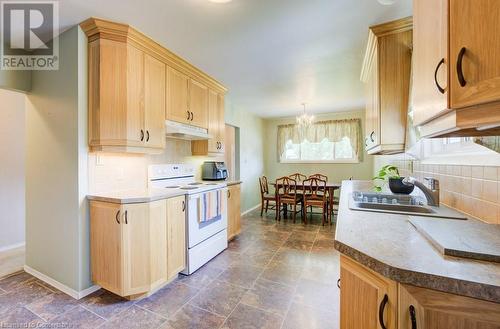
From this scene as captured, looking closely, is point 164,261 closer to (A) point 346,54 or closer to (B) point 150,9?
(B) point 150,9

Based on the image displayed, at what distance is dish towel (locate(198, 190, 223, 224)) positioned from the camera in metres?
2.51

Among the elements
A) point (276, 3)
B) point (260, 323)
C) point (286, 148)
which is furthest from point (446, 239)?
point (286, 148)

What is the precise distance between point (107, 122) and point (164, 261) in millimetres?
1365

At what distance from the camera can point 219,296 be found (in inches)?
78.7

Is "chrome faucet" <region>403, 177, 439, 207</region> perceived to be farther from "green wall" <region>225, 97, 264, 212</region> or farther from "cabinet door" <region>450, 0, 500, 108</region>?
"green wall" <region>225, 97, 264, 212</region>

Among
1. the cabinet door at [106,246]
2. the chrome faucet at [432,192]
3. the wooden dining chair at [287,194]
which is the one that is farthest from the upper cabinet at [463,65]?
the wooden dining chair at [287,194]

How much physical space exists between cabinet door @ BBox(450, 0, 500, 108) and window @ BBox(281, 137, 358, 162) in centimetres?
510

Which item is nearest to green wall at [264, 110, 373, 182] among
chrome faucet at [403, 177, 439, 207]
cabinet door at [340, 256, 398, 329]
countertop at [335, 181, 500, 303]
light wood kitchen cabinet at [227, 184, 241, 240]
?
light wood kitchen cabinet at [227, 184, 241, 240]

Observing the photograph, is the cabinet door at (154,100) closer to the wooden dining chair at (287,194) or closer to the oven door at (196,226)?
the oven door at (196,226)

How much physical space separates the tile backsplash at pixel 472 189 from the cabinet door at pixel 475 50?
665 millimetres

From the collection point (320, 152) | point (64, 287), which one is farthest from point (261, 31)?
point (320, 152)

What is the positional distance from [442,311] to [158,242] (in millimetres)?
1985

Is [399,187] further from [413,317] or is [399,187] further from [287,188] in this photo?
[287,188]

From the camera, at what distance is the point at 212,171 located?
11.6 ft
